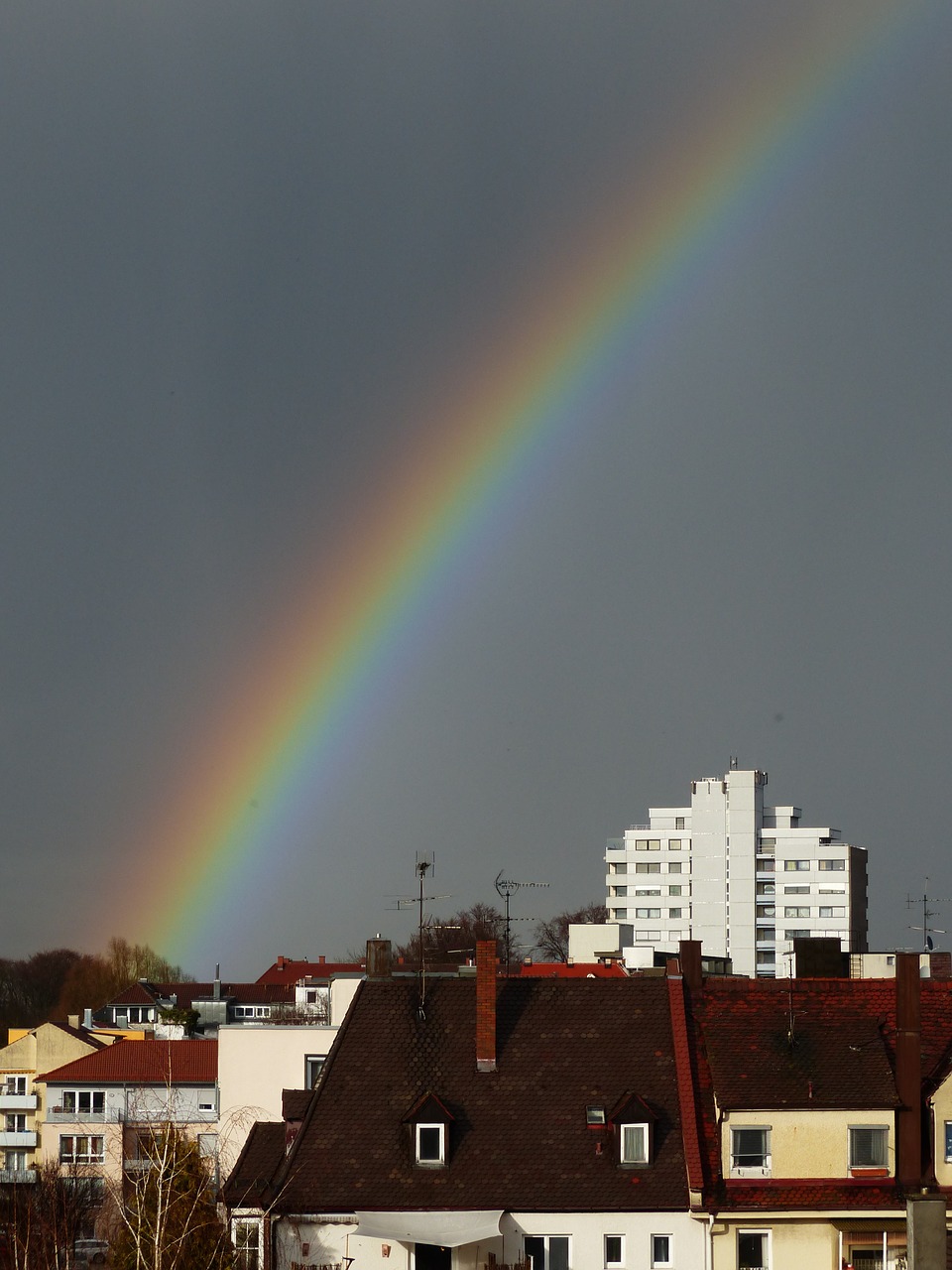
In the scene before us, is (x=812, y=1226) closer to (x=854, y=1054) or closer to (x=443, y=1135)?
(x=854, y=1054)

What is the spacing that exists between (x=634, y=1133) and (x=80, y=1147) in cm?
4828

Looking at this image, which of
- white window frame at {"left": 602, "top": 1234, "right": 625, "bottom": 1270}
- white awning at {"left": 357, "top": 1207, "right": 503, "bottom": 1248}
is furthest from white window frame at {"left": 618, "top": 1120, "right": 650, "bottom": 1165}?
white awning at {"left": 357, "top": 1207, "right": 503, "bottom": 1248}

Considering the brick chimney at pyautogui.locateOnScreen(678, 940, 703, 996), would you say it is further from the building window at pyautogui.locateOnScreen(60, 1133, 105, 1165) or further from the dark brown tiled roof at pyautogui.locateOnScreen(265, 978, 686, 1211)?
the building window at pyautogui.locateOnScreen(60, 1133, 105, 1165)

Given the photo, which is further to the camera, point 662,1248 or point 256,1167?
point 256,1167

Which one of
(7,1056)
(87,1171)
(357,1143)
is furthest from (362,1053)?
(7,1056)

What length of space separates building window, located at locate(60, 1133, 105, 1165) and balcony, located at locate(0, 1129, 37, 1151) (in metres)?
15.6

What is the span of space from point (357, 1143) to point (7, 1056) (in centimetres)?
6629

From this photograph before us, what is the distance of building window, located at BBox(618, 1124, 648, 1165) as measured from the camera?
139 ft

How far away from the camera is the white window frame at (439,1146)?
42.7 meters

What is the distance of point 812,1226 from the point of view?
41.2 metres

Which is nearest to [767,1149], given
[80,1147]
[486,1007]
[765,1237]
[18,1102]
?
[765,1237]

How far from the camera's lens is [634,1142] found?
4256 centimetres

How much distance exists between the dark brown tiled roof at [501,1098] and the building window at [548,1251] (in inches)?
29.2

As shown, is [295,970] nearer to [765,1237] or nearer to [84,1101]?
[84,1101]
